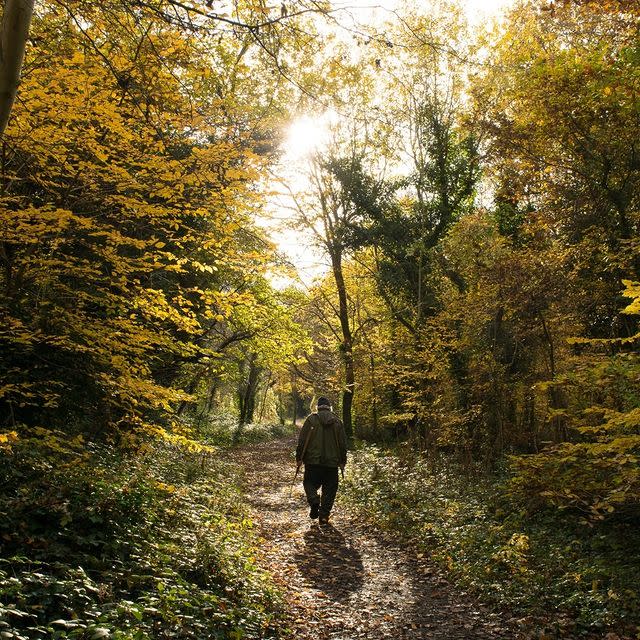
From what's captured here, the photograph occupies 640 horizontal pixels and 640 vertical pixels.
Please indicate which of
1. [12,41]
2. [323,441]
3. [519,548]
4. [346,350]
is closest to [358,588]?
[519,548]

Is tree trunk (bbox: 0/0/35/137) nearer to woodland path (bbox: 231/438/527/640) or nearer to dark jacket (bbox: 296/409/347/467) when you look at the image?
woodland path (bbox: 231/438/527/640)

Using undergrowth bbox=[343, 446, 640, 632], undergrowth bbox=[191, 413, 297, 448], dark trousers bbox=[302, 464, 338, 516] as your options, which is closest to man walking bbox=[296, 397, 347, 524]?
dark trousers bbox=[302, 464, 338, 516]

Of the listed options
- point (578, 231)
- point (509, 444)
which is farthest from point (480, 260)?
point (509, 444)

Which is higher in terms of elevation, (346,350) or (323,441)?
(346,350)

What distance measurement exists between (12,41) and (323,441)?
322 inches

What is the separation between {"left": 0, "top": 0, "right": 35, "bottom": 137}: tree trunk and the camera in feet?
8.30

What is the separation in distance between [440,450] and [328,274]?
11.7m

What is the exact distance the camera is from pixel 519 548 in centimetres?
Answer: 678

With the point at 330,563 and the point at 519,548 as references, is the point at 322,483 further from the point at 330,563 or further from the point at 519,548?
the point at 519,548

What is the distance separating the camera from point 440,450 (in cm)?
1664

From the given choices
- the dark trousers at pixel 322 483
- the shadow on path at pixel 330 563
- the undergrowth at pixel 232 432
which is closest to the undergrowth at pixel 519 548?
the dark trousers at pixel 322 483

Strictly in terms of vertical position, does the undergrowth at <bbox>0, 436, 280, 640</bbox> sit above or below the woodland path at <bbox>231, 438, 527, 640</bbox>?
above

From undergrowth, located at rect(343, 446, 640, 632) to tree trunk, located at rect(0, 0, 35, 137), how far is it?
6393 mm

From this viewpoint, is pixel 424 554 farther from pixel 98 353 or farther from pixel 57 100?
pixel 57 100
